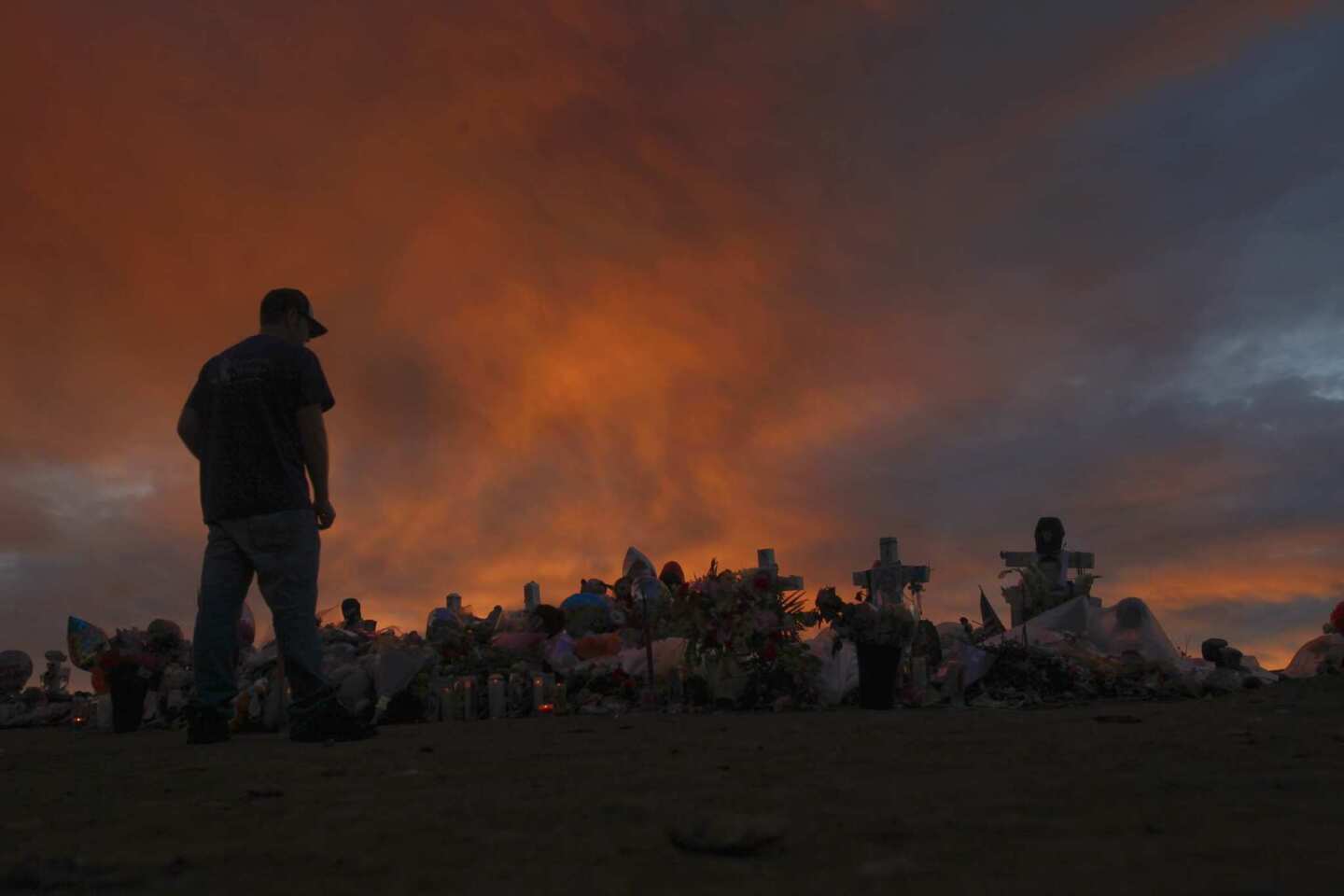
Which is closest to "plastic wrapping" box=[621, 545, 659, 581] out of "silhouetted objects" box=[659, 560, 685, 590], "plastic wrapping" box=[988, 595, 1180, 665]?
"silhouetted objects" box=[659, 560, 685, 590]

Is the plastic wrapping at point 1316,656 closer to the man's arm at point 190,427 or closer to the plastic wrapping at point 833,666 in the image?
the plastic wrapping at point 833,666

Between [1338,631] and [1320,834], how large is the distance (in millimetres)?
9974

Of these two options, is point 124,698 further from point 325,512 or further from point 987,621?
point 987,621

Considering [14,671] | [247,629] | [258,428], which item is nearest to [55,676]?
[14,671]

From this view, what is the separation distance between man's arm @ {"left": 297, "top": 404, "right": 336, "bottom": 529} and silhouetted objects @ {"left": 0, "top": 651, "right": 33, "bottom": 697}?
904cm

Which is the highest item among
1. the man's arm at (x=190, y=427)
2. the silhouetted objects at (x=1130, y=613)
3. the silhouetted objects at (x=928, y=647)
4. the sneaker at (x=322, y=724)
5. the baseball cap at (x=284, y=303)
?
the baseball cap at (x=284, y=303)

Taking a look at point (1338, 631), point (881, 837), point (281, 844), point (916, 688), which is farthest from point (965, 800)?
point (1338, 631)

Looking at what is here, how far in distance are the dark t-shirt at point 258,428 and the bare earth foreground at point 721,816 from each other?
63.3 inches

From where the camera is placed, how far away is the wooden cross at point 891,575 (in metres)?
13.5

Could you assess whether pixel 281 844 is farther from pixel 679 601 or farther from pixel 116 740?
pixel 679 601

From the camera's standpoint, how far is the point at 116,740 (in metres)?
7.50

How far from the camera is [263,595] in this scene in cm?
619

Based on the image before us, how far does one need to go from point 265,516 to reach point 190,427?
3.06 ft

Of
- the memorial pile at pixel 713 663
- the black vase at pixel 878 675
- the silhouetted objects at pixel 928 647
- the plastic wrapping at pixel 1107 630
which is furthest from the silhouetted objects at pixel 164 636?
the plastic wrapping at pixel 1107 630
